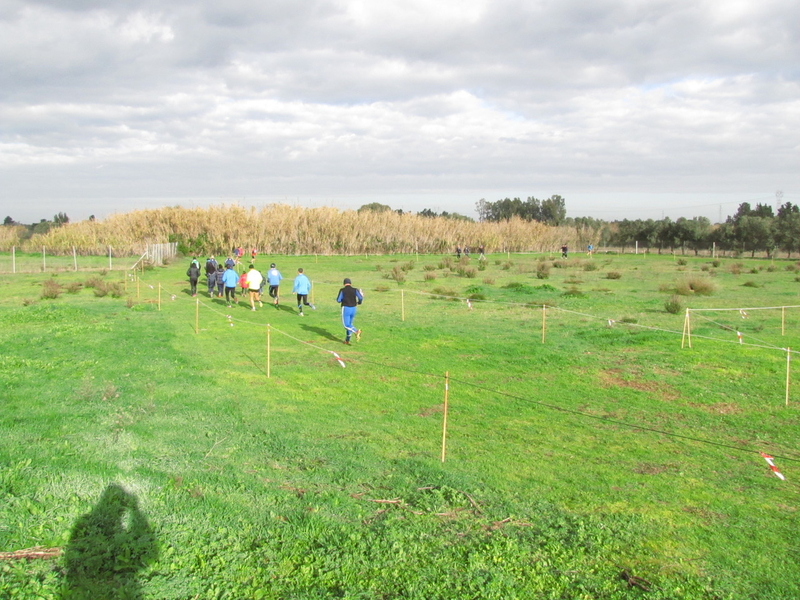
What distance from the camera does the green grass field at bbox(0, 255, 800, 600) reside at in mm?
5094

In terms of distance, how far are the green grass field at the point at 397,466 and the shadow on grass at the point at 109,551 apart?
2 cm

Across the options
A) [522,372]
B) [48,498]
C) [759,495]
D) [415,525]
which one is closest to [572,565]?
[415,525]

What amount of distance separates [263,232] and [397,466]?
52953 millimetres

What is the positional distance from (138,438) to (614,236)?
80.3 m

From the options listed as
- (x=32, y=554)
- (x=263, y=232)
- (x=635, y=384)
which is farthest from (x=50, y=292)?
(x=263, y=232)

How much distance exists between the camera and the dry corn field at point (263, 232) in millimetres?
54750

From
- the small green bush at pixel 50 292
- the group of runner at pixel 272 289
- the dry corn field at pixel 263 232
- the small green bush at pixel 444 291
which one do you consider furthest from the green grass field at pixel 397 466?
the dry corn field at pixel 263 232

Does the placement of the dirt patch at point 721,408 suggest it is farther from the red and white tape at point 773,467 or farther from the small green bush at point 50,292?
the small green bush at point 50,292

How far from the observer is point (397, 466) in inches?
291

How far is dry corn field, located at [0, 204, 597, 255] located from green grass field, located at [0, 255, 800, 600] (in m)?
41.6

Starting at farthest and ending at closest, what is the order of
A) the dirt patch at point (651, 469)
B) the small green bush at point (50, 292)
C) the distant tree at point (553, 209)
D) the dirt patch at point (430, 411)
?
the distant tree at point (553, 209) → the small green bush at point (50, 292) → the dirt patch at point (430, 411) → the dirt patch at point (651, 469)

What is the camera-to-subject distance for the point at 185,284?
3200cm

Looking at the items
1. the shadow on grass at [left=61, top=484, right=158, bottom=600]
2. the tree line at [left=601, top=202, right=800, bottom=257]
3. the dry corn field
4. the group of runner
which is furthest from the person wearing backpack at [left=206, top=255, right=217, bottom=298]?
the tree line at [left=601, top=202, right=800, bottom=257]

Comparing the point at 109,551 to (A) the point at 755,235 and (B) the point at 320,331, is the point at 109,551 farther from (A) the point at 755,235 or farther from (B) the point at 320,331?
(A) the point at 755,235
